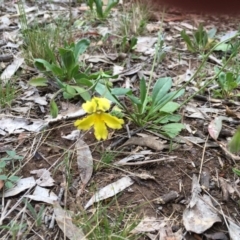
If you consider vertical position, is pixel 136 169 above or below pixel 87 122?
below

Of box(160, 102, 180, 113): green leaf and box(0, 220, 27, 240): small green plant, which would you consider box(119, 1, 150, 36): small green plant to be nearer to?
box(160, 102, 180, 113): green leaf

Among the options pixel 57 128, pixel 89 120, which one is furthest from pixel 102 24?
pixel 89 120

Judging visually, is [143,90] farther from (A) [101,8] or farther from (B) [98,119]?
(A) [101,8]

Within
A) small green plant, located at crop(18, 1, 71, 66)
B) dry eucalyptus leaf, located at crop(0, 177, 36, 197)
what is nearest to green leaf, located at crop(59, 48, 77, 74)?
small green plant, located at crop(18, 1, 71, 66)

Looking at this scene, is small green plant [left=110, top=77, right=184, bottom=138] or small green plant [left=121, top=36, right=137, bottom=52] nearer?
small green plant [left=110, top=77, right=184, bottom=138]

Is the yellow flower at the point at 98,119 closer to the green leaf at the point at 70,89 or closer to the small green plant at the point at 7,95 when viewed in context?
the green leaf at the point at 70,89

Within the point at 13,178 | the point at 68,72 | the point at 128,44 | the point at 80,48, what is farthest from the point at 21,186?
the point at 128,44

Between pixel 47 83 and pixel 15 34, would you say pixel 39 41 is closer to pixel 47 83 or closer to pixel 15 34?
pixel 47 83

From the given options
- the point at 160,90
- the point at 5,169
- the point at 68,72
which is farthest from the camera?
the point at 68,72
